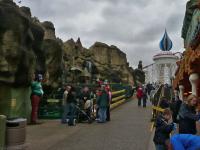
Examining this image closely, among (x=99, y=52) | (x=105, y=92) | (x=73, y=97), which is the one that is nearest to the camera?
(x=73, y=97)

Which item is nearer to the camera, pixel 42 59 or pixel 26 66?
pixel 26 66

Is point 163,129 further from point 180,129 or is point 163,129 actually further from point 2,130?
point 2,130

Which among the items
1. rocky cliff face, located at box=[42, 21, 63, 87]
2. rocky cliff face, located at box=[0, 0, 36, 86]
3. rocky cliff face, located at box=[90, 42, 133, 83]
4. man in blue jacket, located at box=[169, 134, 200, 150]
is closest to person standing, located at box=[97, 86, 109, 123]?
rocky cliff face, located at box=[0, 0, 36, 86]

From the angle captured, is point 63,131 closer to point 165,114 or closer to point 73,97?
point 73,97

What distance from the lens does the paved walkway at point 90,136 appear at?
11094 millimetres

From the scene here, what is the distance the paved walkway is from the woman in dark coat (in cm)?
322

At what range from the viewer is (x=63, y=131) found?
14180 millimetres

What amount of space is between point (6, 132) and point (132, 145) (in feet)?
13.1

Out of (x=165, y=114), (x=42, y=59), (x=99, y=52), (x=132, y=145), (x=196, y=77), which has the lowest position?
(x=132, y=145)

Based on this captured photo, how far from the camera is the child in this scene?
22.7 ft

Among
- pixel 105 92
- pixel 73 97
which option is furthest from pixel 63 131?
pixel 105 92

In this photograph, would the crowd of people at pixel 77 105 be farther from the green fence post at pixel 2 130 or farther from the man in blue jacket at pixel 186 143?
the man in blue jacket at pixel 186 143

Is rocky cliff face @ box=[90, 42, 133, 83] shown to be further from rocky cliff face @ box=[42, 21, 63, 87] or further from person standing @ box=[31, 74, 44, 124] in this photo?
person standing @ box=[31, 74, 44, 124]

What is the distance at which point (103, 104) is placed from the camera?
1764cm
